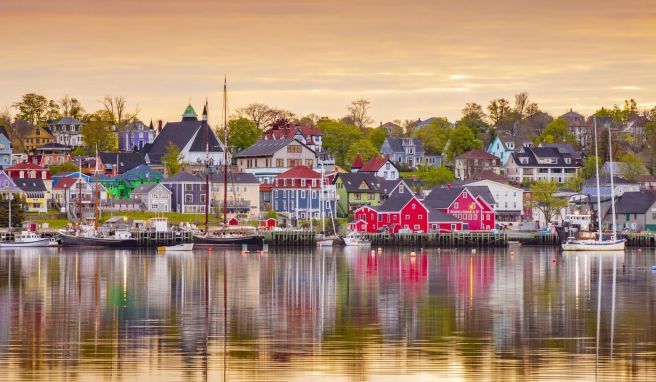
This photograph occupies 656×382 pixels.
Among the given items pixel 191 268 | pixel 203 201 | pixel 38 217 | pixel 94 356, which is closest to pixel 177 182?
pixel 203 201

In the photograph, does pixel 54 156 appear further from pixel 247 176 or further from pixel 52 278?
pixel 52 278

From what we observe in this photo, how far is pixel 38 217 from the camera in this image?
136 metres

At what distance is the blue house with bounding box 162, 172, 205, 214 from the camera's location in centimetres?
14450

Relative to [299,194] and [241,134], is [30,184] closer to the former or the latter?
[299,194]

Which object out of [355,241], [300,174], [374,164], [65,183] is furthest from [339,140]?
[355,241]

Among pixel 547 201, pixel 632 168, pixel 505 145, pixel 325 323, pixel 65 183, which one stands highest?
pixel 505 145

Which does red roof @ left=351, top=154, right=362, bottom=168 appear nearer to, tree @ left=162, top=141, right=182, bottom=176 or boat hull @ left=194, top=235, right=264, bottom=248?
tree @ left=162, top=141, right=182, bottom=176

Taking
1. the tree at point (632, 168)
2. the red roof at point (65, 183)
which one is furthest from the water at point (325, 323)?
the tree at point (632, 168)

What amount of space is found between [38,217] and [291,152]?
36318 mm

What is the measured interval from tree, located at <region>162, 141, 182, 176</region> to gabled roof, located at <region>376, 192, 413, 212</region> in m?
38.8

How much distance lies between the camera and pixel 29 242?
376 feet

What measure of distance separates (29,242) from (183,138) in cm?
5977

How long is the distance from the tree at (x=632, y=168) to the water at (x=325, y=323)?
83358mm

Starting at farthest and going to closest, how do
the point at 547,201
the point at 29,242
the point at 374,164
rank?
the point at 374,164
the point at 547,201
the point at 29,242
